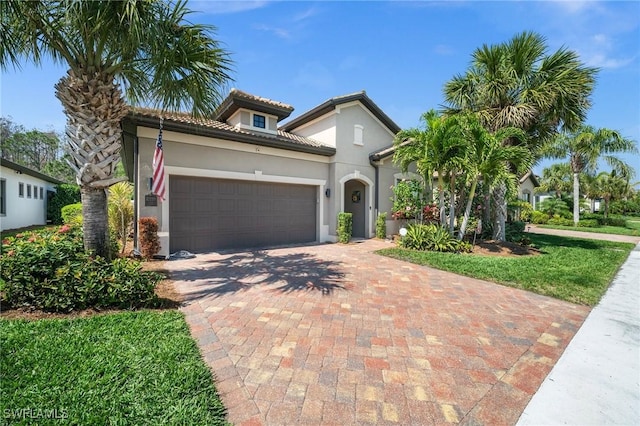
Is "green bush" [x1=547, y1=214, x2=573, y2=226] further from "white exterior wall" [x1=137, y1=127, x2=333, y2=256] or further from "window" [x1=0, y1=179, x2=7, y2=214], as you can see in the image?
"window" [x1=0, y1=179, x2=7, y2=214]

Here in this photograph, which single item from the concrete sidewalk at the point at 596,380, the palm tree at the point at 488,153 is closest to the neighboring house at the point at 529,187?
the palm tree at the point at 488,153

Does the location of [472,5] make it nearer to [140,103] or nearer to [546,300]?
[546,300]

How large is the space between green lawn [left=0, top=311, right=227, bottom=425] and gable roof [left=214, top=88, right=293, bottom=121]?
9665 mm

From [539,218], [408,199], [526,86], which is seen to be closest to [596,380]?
[408,199]

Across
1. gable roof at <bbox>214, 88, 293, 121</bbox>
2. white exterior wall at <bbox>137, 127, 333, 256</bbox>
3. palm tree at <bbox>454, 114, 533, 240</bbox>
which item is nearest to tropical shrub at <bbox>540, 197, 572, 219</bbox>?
palm tree at <bbox>454, 114, 533, 240</bbox>

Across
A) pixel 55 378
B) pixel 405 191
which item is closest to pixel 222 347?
pixel 55 378

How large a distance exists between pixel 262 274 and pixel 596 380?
234 inches

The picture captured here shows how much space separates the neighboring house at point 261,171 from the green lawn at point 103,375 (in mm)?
5429

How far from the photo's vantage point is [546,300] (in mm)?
5414

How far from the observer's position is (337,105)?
12828 mm

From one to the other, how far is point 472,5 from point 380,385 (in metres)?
9.94

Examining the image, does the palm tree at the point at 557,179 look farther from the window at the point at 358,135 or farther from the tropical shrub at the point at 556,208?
the window at the point at 358,135

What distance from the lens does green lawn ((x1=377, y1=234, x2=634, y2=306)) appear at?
5.98 metres

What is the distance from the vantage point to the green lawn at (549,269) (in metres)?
5.98
